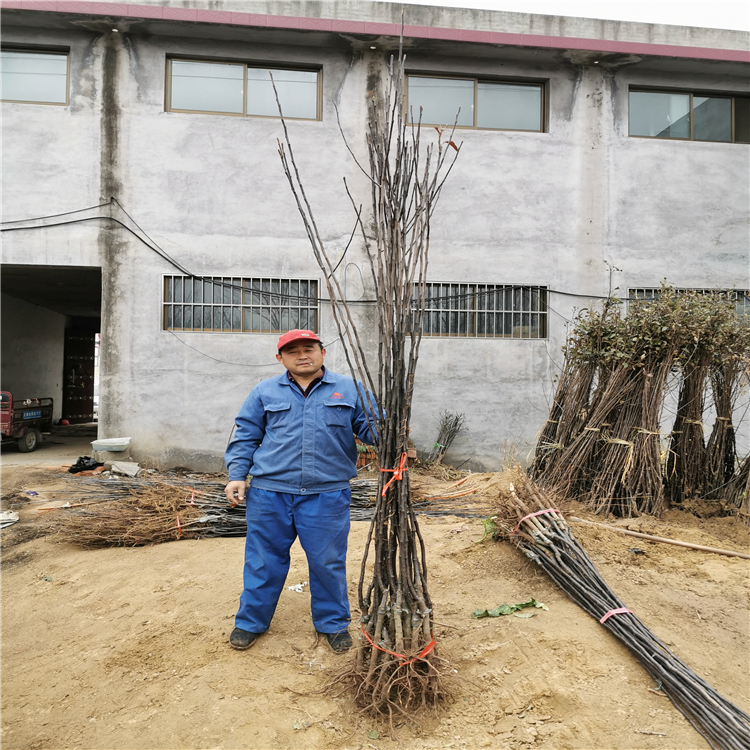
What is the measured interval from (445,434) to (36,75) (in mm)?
6937

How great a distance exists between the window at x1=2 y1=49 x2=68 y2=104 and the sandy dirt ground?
6.02 metres

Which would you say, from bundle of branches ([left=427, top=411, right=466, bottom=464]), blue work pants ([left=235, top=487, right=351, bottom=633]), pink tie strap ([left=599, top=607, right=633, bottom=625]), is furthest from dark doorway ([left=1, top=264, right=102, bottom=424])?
pink tie strap ([left=599, top=607, right=633, bottom=625])

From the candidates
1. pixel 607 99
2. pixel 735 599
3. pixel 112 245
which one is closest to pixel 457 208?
pixel 607 99

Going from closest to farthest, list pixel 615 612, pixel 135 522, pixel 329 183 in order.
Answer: pixel 615 612, pixel 135 522, pixel 329 183

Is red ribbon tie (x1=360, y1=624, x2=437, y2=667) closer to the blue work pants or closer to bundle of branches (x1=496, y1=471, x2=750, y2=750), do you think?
the blue work pants

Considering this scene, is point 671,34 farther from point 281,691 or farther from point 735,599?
point 281,691

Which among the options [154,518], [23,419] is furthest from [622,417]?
[23,419]

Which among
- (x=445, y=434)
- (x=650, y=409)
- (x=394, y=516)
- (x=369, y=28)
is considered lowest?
(x=445, y=434)

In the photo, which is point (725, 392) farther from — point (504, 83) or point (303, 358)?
point (504, 83)

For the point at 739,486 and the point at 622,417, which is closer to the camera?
the point at 622,417

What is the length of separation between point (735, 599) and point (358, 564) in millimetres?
2199

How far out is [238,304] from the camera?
7.13m

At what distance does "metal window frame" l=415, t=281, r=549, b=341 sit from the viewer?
7.37 metres

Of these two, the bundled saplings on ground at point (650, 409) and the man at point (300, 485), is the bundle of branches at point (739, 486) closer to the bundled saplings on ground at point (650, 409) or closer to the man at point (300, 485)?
the bundled saplings on ground at point (650, 409)
